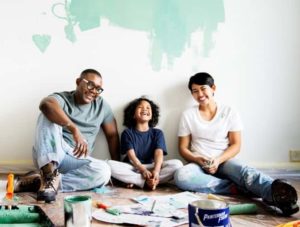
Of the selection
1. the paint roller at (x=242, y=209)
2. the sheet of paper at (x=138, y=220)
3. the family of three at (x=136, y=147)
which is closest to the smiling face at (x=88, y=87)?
the family of three at (x=136, y=147)

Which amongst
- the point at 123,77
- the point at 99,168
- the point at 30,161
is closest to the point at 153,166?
the point at 99,168

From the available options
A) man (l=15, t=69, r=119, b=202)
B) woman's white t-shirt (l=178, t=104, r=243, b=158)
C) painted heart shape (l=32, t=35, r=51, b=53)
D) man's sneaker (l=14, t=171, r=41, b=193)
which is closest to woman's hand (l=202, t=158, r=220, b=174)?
woman's white t-shirt (l=178, t=104, r=243, b=158)

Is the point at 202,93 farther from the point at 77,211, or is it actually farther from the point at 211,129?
the point at 77,211

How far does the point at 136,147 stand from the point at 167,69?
55cm

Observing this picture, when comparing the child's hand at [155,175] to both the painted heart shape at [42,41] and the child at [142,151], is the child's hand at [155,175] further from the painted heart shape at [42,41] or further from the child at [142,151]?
the painted heart shape at [42,41]

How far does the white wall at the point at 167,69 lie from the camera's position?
2254 millimetres

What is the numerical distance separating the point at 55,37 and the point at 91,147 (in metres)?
0.75

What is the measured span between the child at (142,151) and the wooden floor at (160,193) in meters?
0.07

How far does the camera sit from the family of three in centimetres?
183

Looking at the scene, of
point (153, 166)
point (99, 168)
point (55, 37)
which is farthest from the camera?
point (55, 37)

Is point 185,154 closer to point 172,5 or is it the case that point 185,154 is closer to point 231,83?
point 231,83

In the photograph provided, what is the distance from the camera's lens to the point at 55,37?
2256 mm

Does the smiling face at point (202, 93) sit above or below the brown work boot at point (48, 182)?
above

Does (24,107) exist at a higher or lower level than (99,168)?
higher
